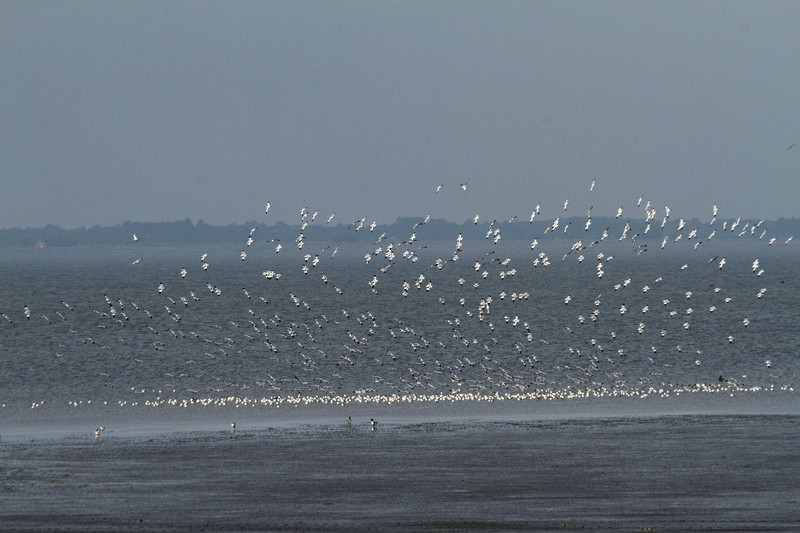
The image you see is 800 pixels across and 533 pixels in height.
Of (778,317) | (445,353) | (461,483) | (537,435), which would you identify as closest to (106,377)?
(445,353)

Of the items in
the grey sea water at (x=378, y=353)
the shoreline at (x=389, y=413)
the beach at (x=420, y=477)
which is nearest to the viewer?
the beach at (x=420, y=477)

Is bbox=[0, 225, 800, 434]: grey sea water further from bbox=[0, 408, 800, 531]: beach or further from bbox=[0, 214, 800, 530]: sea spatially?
bbox=[0, 408, 800, 531]: beach

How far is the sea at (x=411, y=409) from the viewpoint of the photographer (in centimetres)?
3012

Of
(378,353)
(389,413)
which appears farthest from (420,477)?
(378,353)

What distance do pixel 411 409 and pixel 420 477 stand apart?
1634 cm

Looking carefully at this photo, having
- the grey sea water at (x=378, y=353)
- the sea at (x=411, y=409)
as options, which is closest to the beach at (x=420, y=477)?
the sea at (x=411, y=409)

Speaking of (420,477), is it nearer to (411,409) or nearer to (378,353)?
(411,409)

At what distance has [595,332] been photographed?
9100 cm

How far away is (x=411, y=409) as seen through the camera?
1969 inches

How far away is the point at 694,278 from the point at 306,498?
166396mm

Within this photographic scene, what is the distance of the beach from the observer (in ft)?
→ 93.5

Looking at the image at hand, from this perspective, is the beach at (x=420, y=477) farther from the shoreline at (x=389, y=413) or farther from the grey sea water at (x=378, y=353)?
the grey sea water at (x=378, y=353)

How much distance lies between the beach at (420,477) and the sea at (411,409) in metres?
0.13

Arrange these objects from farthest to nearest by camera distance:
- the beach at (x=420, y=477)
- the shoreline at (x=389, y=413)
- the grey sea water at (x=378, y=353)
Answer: the grey sea water at (x=378, y=353) < the shoreline at (x=389, y=413) < the beach at (x=420, y=477)
